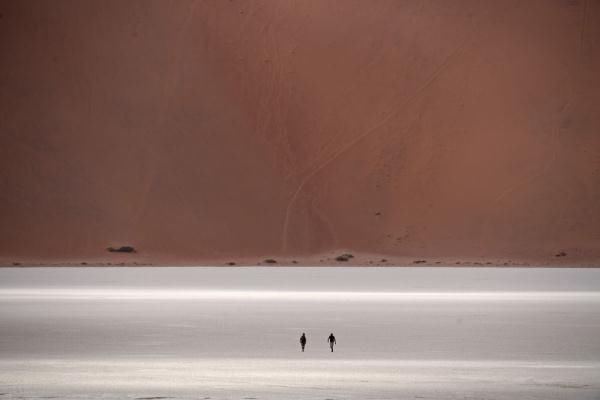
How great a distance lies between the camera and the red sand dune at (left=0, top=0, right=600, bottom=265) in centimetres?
5303

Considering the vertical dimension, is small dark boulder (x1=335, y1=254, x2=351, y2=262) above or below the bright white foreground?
above

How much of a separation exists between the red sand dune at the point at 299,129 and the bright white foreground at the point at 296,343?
23662 millimetres

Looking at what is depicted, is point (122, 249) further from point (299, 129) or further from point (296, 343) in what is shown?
point (296, 343)

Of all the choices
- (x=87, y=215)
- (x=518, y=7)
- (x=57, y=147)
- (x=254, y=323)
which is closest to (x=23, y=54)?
(x=57, y=147)

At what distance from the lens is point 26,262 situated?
163ft

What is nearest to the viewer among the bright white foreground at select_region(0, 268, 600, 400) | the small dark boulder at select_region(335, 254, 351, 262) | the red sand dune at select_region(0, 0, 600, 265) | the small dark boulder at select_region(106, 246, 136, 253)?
the bright white foreground at select_region(0, 268, 600, 400)

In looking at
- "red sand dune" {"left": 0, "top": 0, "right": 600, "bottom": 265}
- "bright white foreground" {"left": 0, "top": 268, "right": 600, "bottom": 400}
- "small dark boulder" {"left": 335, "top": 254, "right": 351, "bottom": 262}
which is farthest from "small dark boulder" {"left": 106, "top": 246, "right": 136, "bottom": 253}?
"bright white foreground" {"left": 0, "top": 268, "right": 600, "bottom": 400}

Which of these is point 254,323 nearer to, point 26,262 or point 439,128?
point 26,262

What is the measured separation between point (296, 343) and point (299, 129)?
41.0 meters

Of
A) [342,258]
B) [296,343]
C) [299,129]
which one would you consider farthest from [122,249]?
[296,343]

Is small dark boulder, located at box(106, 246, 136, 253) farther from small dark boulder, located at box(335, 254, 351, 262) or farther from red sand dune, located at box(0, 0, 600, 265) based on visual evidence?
small dark boulder, located at box(335, 254, 351, 262)

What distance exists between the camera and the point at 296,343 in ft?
52.6

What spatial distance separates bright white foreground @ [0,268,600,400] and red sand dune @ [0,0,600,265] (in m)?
23.7

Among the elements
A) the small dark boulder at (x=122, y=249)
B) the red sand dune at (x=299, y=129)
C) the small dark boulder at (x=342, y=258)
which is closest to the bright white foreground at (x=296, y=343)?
the small dark boulder at (x=342, y=258)
